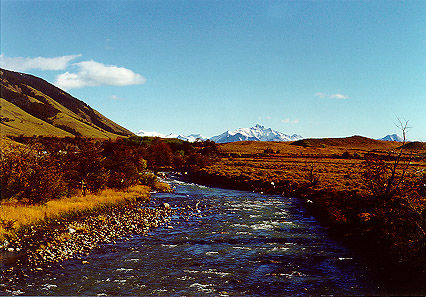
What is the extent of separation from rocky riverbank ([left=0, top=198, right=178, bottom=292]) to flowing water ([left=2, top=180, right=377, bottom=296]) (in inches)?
39.2

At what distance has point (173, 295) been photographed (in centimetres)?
1291

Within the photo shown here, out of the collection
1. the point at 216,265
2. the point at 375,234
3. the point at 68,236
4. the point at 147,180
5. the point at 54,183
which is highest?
the point at 54,183

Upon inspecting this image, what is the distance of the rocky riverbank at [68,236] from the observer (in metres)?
15.3

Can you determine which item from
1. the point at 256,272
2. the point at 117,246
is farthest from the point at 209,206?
the point at 256,272

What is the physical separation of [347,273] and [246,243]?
6841 millimetres

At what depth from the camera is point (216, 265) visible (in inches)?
650

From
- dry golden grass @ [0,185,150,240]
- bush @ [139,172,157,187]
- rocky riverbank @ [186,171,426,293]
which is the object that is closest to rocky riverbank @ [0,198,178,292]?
dry golden grass @ [0,185,150,240]

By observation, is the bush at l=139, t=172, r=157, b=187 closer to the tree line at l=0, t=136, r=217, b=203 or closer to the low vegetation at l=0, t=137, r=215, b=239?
the tree line at l=0, t=136, r=217, b=203

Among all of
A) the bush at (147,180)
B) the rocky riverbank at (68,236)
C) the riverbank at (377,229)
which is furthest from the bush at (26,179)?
the riverbank at (377,229)

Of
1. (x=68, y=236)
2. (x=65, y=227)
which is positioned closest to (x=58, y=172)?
(x=65, y=227)

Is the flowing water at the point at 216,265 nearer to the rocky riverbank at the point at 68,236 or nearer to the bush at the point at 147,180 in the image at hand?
the rocky riverbank at the point at 68,236

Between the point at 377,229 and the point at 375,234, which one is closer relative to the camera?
the point at 375,234

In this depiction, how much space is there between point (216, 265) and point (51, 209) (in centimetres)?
1562

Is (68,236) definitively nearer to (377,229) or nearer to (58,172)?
(58,172)
